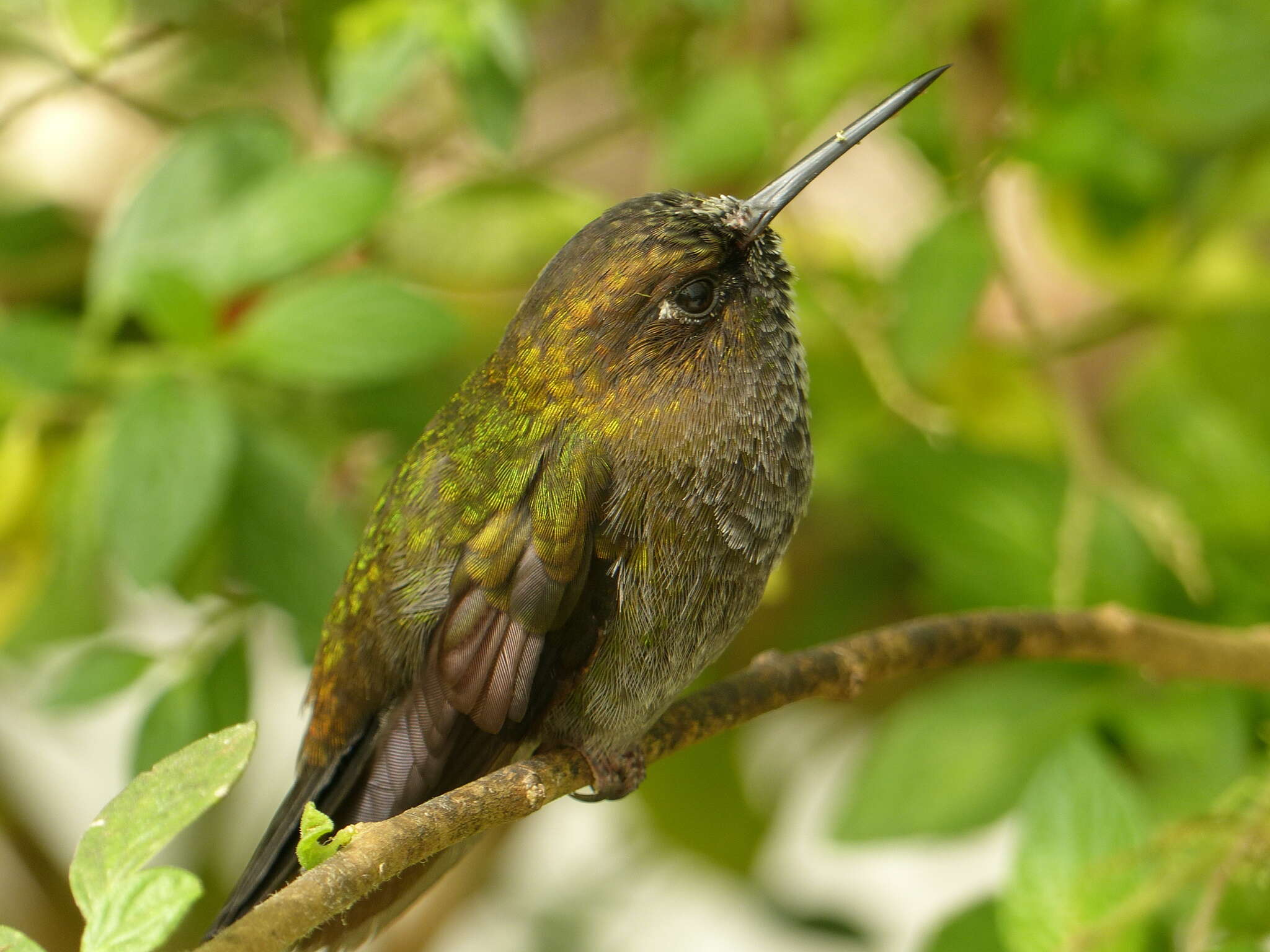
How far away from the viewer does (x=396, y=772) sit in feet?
4.78

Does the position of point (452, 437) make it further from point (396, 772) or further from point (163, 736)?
point (163, 736)

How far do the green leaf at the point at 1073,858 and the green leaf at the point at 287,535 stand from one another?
93cm

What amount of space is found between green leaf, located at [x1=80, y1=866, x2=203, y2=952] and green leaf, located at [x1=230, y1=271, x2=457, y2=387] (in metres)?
0.99

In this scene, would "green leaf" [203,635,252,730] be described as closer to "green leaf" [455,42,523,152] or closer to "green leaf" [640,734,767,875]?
"green leaf" [455,42,523,152]

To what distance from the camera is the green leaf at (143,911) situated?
774 millimetres

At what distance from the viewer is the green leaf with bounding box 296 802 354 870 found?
93cm

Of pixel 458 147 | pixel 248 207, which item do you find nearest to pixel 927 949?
pixel 248 207

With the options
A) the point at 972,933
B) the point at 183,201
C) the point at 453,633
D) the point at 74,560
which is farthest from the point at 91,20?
the point at 972,933

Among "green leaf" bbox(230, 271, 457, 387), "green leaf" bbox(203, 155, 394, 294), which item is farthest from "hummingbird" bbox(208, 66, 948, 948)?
"green leaf" bbox(203, 155, 394, 294)

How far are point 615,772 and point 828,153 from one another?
72 centimetres

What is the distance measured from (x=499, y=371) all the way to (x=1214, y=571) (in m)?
1.11

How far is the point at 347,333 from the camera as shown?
1734mm

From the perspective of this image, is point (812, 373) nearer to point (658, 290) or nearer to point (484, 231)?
point (484, 231)

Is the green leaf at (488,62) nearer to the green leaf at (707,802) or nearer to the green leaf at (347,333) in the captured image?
the green leaf at (347,333)
